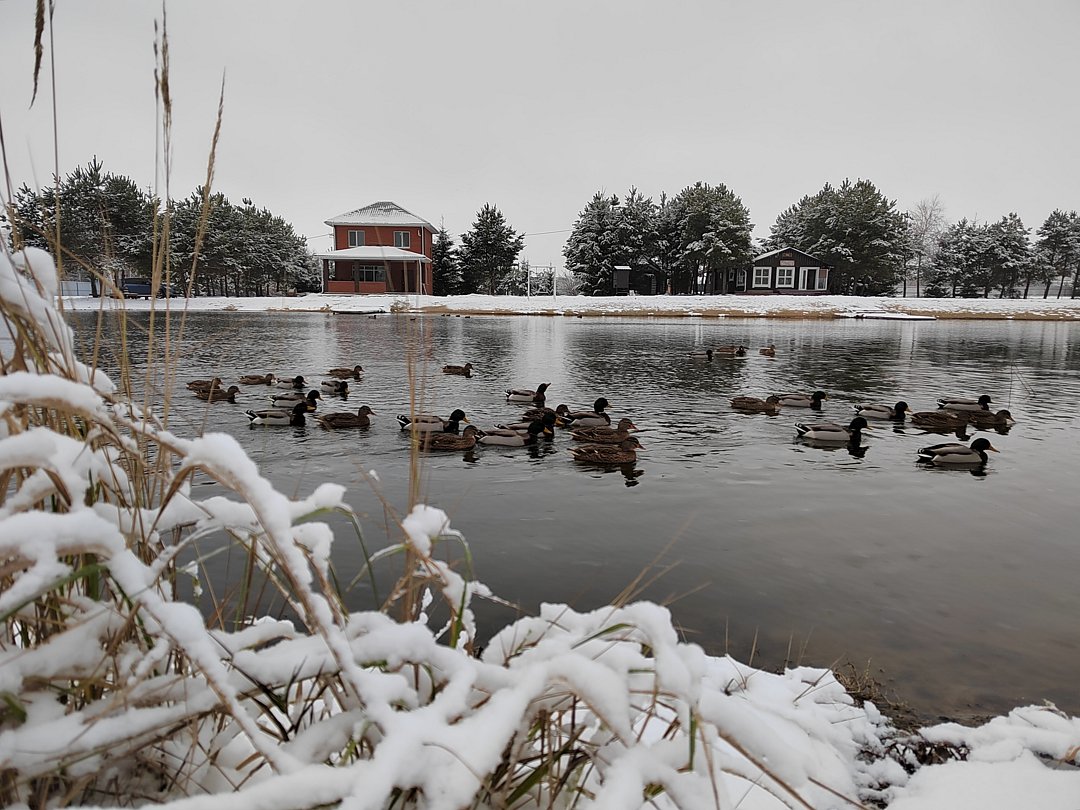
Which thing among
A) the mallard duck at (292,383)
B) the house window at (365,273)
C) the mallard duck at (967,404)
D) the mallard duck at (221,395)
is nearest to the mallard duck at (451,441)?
the mallard duck at (221,395)

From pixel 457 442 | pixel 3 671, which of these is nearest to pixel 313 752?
pixel 3 671

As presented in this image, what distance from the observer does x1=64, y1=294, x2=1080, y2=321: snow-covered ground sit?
44.8m

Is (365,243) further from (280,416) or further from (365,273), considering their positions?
(280,416)

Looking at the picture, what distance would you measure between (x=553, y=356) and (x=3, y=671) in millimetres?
18607

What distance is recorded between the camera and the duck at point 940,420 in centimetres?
974

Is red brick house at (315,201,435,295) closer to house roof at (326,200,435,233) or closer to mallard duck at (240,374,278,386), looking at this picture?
house roof at (326,200,435,233)

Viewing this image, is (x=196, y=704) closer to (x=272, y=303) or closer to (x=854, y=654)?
(x=854, y=654)

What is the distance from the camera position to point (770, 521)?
569 cm

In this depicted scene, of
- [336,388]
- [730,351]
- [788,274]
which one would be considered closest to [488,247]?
[788,274]

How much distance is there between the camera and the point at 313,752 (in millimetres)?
1067

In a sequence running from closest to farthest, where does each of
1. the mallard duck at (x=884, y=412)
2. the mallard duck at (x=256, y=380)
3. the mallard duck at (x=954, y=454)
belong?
the mallard duck at (x=954, y=454)
the mallard duck at (x=884, y=412)
the mallard duck at (x=256, y=380)

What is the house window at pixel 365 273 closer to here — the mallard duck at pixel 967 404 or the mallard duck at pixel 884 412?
the mallard duck at pixel 884 412

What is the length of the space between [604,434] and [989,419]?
6.34 m

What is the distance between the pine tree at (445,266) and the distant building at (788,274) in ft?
88.1
